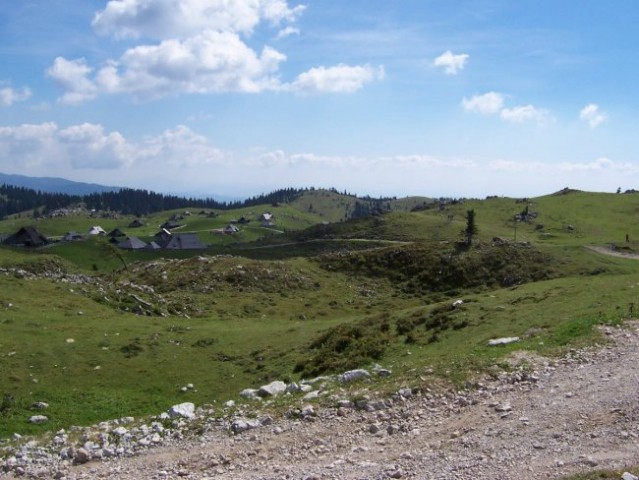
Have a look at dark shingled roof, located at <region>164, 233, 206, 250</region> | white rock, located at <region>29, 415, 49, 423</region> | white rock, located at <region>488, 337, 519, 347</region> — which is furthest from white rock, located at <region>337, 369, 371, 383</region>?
dark shingled roof, located at <region>164, 233, 206, 250</region>

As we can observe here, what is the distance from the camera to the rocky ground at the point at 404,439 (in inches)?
551

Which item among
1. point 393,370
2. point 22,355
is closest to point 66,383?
point 22,355

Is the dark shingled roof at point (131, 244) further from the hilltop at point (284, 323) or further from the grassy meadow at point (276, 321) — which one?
the grassy meadow at point (276, 321)

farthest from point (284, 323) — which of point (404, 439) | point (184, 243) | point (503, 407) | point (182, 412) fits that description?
point (184, 243)

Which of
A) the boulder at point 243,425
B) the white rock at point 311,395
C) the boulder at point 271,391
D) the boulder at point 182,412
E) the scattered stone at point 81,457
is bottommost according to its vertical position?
the scattered stone at point 81,457

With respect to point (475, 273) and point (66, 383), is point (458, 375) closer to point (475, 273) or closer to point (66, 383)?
point (66, 383)

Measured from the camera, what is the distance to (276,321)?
47.8 meters

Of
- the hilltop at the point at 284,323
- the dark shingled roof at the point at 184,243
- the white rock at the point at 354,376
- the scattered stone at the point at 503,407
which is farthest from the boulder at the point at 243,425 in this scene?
the dark shingled roof at the point at 184,243

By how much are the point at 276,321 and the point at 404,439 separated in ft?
107

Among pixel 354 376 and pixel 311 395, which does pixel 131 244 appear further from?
pixel 311 395

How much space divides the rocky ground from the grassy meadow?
6.64 ft

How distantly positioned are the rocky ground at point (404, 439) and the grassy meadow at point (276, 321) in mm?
2023

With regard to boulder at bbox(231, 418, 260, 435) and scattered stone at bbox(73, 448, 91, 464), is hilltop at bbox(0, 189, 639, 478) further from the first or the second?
scattered stone at bbox(73, 448, 91, 464)

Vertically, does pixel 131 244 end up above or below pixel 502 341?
below
